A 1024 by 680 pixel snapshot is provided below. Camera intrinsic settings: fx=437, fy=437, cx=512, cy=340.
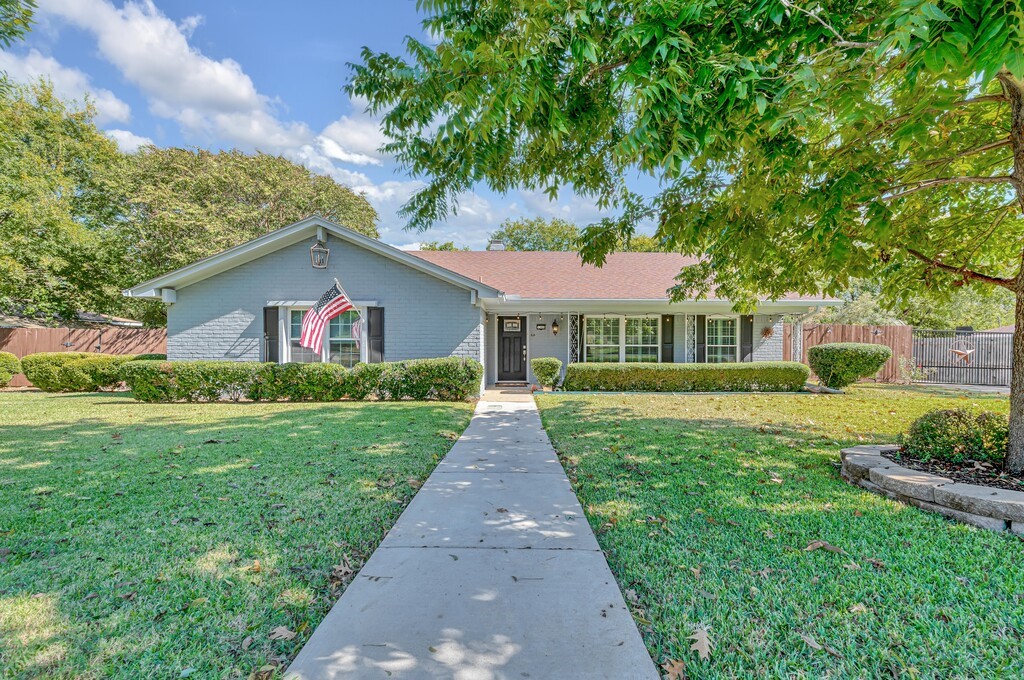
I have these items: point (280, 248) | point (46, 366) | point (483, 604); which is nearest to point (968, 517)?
point (483, 604)

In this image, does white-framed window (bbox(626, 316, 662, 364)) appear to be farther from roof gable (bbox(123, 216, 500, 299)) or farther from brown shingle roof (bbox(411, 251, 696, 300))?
roof gable (bbox(123, 216, 500, 299))

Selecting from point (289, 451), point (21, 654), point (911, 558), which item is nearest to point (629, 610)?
point (911, 558)

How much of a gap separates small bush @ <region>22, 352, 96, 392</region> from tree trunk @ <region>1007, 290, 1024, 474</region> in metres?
19.3

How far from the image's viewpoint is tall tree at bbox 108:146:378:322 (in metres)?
18.7

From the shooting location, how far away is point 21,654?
208cm

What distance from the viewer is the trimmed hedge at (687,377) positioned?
1257cm

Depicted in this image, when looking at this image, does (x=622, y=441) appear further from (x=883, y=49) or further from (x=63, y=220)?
(x=63, y=220)

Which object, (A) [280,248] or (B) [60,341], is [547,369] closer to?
(A) [280,248]

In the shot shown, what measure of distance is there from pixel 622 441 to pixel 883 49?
17.3ft

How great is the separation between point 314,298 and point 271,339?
1.52m

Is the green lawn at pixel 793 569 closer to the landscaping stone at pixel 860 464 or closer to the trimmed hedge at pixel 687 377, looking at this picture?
the landscaping stone at pixel 860 464

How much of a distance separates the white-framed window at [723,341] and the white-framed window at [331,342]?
10.8 meters

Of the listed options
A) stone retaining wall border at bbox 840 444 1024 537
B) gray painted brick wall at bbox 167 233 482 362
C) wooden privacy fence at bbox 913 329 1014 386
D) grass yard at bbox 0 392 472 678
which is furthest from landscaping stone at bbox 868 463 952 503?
wooden privacy fence at bbox 913 329 1014 386

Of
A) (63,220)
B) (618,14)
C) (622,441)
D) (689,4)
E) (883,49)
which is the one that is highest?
(63,220)
